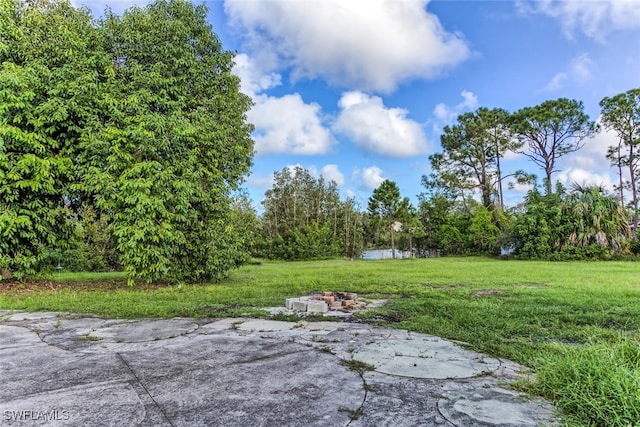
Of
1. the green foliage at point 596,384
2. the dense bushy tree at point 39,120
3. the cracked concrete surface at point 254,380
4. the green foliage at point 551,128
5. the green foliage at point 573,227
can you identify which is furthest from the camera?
the green foliage at point 551,128

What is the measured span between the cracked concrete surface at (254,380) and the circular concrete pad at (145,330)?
37 mm

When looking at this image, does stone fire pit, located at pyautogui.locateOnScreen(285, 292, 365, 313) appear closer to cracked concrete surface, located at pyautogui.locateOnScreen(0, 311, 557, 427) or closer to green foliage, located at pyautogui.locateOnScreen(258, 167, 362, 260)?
cracked concrete surface, located at pyautogui.locateOnScreen(0, 311, 557, 427)

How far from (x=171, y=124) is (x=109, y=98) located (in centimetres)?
112

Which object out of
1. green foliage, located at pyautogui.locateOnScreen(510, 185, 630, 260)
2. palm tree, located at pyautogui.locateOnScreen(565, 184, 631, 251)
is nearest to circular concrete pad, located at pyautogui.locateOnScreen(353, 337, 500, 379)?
green foliage, located at pyautogui.locateOnScreen(510, 185, 630, 260)

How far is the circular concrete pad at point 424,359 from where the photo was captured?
219 centimetres

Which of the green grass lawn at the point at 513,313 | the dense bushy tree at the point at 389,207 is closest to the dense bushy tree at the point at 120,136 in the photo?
the green grass lawn at the point at 513,313

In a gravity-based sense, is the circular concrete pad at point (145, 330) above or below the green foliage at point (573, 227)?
below

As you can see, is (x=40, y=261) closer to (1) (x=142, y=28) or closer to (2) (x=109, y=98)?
(2) (x=109, y=98)

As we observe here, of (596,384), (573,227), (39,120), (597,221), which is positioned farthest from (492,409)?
(597,221)

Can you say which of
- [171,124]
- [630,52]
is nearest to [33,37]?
[171,124]

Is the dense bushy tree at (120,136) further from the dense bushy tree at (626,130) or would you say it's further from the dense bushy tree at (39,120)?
the dense bushy tree at (626,130)

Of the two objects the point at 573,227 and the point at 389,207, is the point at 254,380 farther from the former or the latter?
the point at 389,207

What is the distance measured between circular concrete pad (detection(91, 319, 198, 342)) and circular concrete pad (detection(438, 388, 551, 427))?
232 cm

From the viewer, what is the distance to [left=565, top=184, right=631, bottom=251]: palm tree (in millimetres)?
14539
